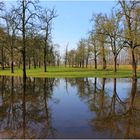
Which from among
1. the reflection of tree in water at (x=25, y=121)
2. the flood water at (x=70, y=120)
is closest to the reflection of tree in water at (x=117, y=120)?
the flood water at (x=70, y=120)

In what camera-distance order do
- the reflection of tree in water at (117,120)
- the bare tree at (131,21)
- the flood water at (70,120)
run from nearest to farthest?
the flood water at (70,120)
the reflection of tree in water at (117,120)
the bare tree at (131,21)

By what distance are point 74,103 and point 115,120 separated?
433 cm

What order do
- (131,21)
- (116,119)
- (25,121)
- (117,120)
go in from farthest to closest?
(131,21), (116,119), (117,120), (25,121)

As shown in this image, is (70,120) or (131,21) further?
(131,21)

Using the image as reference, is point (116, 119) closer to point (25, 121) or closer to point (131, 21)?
point (25, 121)

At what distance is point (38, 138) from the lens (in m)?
7.19

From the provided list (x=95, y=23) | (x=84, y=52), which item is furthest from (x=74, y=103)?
(x=84, y=52)

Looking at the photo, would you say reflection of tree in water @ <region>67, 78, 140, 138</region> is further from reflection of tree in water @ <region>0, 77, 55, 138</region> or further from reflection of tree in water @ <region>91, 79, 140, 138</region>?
reflection of tree in water @ <region>0, 77, 55, 138</region>

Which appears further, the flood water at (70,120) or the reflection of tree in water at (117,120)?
the reflection of tree in water at (117,120)

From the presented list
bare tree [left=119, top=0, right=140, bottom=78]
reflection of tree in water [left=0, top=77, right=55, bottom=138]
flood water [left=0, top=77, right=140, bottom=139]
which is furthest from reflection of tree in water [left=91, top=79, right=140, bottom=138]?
bare tree [left=119, top=0, right=140, bottom=78]

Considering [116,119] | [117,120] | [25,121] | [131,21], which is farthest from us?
[131,21]

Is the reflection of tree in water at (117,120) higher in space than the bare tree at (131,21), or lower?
lower

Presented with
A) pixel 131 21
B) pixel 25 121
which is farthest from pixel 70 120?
pixel 131 21

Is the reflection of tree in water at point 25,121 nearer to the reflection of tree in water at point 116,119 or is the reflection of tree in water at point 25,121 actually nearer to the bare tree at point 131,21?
the reflection of tree in water at point 116,119
